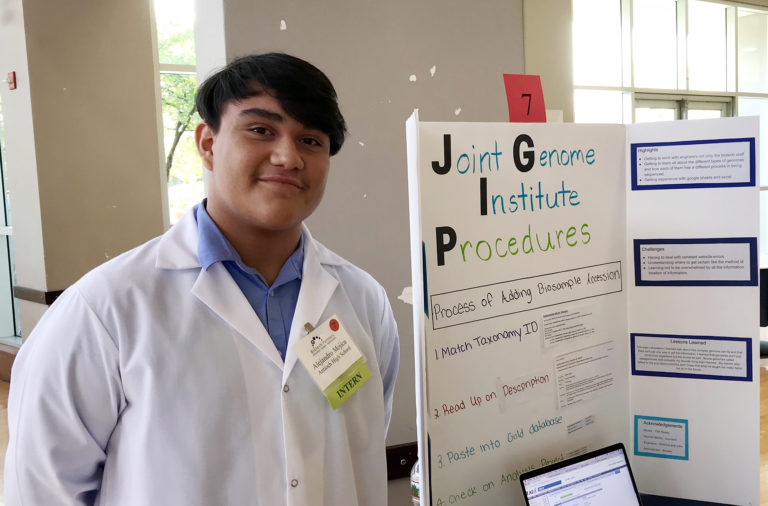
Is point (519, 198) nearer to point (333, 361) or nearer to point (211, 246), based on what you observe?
point (333, 361)

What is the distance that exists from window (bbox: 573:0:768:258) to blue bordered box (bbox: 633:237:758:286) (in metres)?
3.48

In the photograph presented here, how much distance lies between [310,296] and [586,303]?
2.56 feet

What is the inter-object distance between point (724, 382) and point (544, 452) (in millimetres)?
559

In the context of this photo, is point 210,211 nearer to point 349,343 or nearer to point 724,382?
point 349,343

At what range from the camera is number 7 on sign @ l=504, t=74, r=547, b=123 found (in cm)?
155

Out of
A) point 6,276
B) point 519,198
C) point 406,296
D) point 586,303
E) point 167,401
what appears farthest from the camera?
point 6,276

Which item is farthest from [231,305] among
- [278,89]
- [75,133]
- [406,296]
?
[75,133]

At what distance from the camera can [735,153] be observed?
1734mm

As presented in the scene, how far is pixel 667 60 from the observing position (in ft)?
19.2

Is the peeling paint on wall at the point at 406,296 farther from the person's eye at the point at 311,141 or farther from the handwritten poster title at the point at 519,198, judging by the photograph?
the person's eye at the point at 311,141

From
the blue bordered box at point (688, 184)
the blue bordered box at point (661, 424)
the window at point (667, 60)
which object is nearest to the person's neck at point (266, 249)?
the blue bordered box at point (688, 184)

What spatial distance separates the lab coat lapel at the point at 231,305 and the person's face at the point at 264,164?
13 cm

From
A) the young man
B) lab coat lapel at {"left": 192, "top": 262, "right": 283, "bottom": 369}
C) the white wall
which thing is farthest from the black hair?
the white wall

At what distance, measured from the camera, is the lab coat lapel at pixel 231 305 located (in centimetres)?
126
